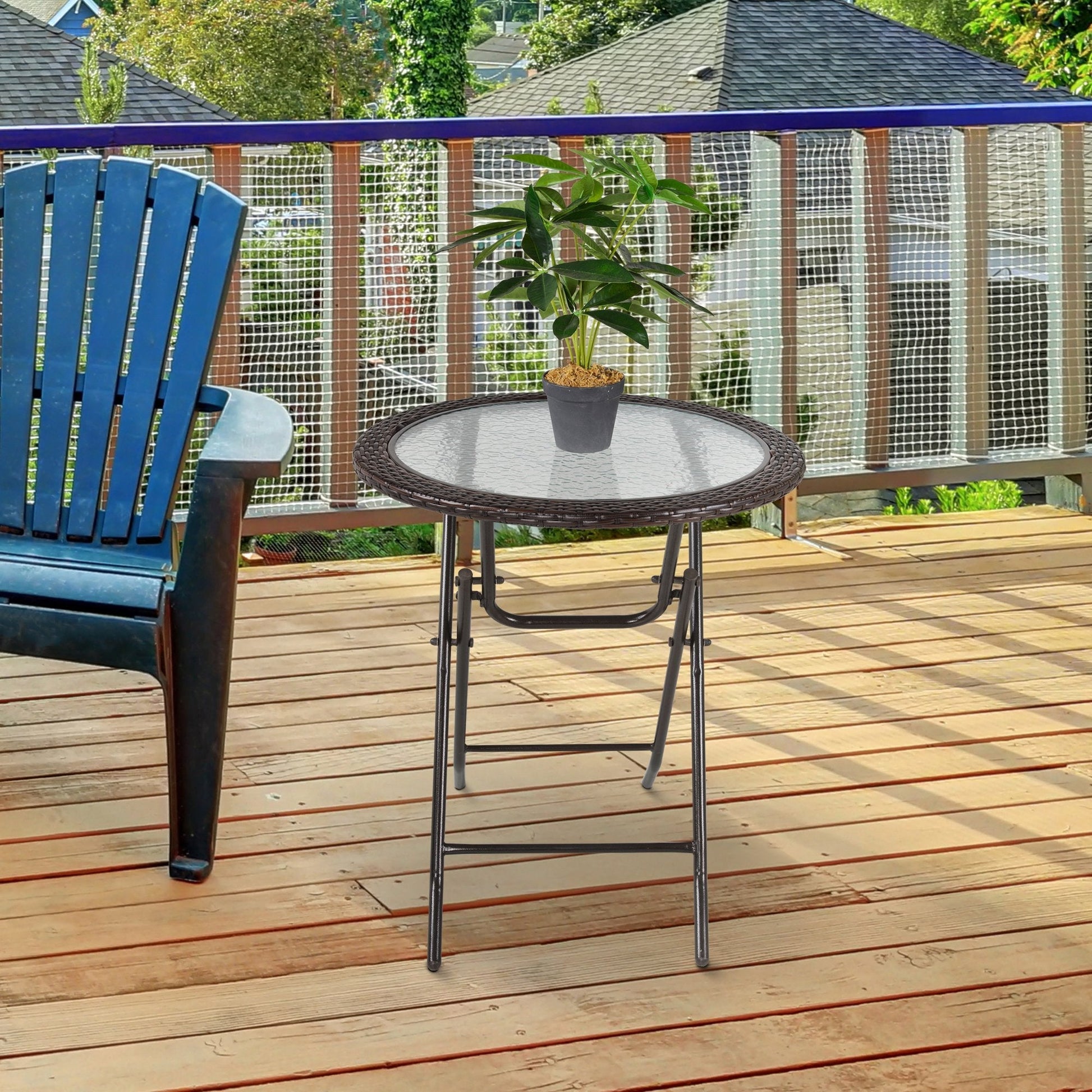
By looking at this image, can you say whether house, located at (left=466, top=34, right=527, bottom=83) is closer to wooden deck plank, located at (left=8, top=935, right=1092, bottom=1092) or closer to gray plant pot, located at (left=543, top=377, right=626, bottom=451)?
gray plant pot, located at (left=543, top=377, right=626, bottom=451)

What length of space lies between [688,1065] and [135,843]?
1.01m

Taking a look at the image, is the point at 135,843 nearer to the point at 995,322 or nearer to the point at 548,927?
the point at 548,927

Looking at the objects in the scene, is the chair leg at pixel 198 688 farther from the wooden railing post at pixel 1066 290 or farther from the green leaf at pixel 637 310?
the wooden railing post at pixel 1066 290

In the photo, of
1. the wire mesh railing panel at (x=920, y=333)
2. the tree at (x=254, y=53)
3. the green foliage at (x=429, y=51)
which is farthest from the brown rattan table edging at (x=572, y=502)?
the green foliage at (x=429, y=51)

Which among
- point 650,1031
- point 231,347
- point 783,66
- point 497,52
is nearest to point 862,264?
point 231,347

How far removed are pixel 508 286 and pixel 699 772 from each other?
768 millimetres

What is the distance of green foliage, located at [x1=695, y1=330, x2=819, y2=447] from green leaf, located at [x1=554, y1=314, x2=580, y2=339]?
1.91 meters

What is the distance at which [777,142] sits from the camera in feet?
12.6

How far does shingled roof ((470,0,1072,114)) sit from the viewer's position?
20.0 metres

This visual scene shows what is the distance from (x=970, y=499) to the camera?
5.17m

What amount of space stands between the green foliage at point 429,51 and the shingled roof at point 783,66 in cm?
567

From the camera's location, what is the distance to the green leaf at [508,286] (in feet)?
7.17

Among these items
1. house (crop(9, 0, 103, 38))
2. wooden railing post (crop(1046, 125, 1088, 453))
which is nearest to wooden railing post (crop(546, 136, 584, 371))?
wooden railing post (crop(1046, 125, 1088, 453))

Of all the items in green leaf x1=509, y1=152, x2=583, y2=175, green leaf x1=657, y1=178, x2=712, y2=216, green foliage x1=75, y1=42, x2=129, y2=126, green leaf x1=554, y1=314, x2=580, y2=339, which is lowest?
green leaf x1=554, y1=314, x2=580, y2=339
